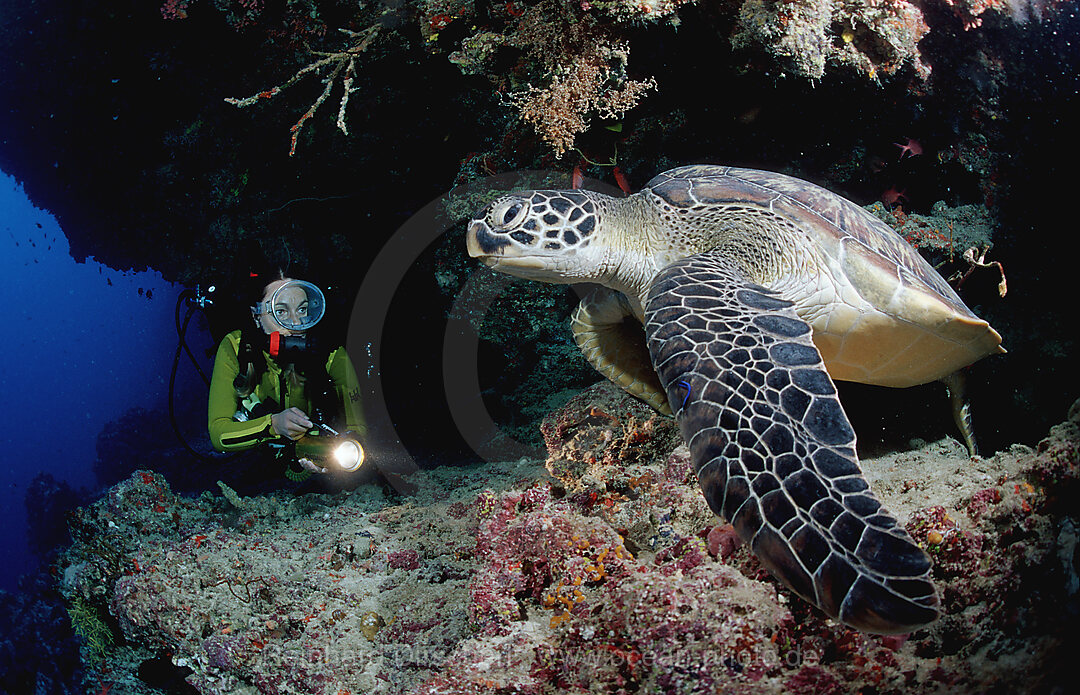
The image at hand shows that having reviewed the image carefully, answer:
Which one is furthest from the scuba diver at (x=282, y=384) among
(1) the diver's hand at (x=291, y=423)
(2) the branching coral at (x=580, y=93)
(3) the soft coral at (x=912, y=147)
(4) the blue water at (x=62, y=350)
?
(4) the blue water at (x=62, y=350)

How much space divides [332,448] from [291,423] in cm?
34

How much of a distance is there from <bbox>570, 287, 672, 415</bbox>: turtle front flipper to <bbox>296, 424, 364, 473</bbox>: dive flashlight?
1800 mm

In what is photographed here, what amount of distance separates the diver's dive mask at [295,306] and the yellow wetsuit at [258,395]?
15.7 inches

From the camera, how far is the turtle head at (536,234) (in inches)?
95.9

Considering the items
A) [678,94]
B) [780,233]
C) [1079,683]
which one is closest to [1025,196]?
[780,233]

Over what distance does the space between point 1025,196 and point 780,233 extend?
2.04m

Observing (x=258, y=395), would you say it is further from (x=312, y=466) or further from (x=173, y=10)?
(x=173, y=10)

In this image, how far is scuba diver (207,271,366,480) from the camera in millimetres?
3420

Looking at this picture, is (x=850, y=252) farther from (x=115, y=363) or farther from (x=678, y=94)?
(x=115, y=363)

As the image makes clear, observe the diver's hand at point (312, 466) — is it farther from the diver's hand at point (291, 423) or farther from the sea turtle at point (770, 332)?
the sea turtle at point (770, 332)

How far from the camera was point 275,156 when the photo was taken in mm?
5590

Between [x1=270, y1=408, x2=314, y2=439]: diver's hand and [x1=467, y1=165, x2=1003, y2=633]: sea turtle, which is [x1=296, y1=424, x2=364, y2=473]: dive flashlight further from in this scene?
[x1=467, y1=165, x2=1003, y2=633]: sea turtle

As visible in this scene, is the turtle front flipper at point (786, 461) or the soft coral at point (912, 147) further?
the soft coral at point (912, 147)

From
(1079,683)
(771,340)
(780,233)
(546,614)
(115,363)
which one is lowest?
(1079,683)
